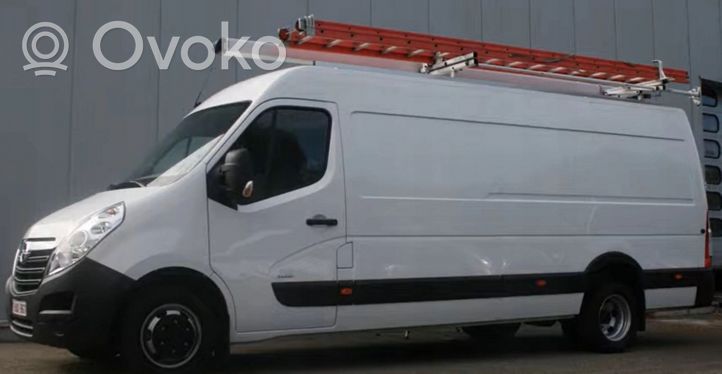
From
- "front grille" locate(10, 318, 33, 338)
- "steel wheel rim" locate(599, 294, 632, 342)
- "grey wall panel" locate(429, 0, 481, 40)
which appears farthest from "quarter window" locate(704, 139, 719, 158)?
"front grille" locate(10, 318, 33, 338)

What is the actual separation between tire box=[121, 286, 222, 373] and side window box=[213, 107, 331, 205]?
91cm

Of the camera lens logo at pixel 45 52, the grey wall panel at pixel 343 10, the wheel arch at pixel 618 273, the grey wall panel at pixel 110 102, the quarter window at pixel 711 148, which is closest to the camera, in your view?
the wheel arch at pixel 618 273

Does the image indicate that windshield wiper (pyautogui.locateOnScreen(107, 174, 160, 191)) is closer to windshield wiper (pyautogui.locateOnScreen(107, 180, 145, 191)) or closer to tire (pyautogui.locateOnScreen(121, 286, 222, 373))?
windshield wiper (pyautogui.locateOnScreen(107, 180, 145, 191))

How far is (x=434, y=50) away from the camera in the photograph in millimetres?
8383

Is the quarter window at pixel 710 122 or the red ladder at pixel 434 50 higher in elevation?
the quarter window at pixel 710 122

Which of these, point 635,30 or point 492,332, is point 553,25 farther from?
point 492,332

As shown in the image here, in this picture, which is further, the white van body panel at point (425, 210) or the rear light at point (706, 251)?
the rear light at point (706, 251)

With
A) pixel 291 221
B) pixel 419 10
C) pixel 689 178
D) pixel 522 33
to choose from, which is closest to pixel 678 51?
pixel 522 33

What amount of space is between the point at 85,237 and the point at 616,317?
5495 millimetres

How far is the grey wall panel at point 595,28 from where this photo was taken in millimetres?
14562

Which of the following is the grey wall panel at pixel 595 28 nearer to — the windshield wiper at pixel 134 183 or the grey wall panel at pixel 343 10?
the grey wall panel at pixel 343 10

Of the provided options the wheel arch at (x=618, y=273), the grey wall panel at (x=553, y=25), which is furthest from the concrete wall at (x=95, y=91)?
the wheel arch at (x=618, y=273)

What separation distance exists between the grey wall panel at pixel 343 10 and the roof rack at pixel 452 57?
12.0ft

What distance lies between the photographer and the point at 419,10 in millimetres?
12883
